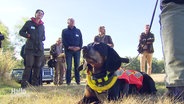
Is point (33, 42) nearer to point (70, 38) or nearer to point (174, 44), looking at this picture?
point (70, 38)

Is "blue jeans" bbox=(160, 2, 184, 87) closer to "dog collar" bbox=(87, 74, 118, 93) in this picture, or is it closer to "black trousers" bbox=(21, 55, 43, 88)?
"dog collar" bbox=(87, 74, 118, 93)

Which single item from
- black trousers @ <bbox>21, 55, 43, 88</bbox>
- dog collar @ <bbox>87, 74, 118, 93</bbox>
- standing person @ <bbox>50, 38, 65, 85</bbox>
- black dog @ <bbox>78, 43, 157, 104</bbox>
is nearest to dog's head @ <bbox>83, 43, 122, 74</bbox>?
black dog @ <bbox>78, 43, 157, 104</bbox>

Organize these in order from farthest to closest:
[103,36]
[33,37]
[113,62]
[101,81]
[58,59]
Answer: [58,59], [103,36], [33,37], [113,62], [101,81]

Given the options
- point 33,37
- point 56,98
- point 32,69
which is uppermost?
point 33,37

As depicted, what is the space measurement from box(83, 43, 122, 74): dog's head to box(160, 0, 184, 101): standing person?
92cm

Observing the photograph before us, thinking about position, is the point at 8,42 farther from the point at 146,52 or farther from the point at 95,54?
the point at 95,54

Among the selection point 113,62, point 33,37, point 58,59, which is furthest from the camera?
point 58,59

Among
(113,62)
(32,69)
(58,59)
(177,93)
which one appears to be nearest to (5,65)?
(58,59)

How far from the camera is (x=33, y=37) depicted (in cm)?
689

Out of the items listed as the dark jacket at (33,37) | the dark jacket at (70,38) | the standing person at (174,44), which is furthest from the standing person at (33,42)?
the standing person at (174,44)

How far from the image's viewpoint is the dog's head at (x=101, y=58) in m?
3.65

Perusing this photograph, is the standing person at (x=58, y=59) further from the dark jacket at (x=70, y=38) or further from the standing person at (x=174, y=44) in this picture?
the standing person at (x=174, y=44)

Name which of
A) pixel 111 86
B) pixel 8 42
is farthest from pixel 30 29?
pixel 8 42

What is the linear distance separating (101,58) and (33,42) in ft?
11.4
